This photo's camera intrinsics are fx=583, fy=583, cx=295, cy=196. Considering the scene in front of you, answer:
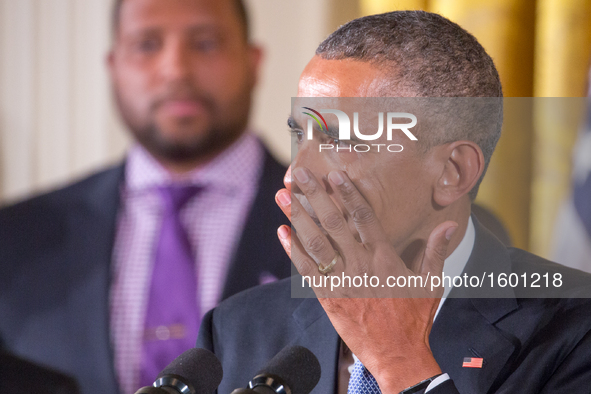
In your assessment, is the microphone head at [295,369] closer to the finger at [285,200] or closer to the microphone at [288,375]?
the microphone at [288,375]

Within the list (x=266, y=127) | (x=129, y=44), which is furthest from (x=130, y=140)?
(x=266, y=127)

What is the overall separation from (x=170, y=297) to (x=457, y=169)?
1.02 meters

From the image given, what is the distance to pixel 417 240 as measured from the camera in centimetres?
125

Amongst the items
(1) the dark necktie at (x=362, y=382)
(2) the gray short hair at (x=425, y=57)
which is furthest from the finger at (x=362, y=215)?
(1) the dark necktie at (x=362, y=382)

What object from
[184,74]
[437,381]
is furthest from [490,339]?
[184,74]

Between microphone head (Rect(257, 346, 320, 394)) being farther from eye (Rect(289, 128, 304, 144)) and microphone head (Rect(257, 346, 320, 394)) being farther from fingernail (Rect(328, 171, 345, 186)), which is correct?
eye (Rect(289, 128, 304, 144))

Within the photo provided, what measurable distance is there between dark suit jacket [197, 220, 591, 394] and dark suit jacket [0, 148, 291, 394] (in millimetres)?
379

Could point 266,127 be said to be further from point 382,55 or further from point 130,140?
point 382,55

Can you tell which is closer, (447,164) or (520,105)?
(447,164)

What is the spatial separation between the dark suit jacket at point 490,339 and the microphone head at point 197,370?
1.30ft

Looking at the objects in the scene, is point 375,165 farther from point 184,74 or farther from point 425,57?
point 184,74

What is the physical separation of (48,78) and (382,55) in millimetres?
1296

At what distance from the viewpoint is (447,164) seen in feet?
4.03

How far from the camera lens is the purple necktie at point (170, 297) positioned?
1.82 m
